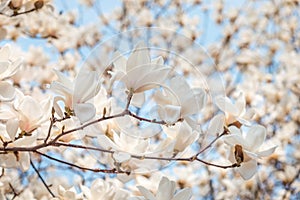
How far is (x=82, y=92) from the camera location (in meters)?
0.57

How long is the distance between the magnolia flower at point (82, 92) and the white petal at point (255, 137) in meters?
0.21

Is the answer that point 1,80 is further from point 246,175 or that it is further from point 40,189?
point 40,189

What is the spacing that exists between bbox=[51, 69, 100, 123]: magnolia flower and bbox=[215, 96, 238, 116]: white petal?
0.59ft

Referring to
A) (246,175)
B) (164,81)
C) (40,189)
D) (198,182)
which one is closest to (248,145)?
(246,175)

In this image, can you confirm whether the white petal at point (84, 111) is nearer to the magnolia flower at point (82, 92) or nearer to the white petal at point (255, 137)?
the magnolia flower at point (82, 92)

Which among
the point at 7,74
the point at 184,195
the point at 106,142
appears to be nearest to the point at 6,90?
the point at 7,74

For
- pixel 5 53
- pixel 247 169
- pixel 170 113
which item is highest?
pixel 5 53

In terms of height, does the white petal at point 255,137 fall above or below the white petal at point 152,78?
below

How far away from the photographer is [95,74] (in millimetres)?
568

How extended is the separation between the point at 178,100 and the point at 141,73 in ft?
0.17

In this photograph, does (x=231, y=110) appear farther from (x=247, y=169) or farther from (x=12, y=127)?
(x=12, y=127)

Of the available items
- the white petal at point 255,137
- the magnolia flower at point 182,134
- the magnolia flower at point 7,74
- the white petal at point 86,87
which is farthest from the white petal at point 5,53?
the white petal at point 255,137

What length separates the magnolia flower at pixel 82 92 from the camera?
1.84ft

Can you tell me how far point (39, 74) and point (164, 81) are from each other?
134 cm
